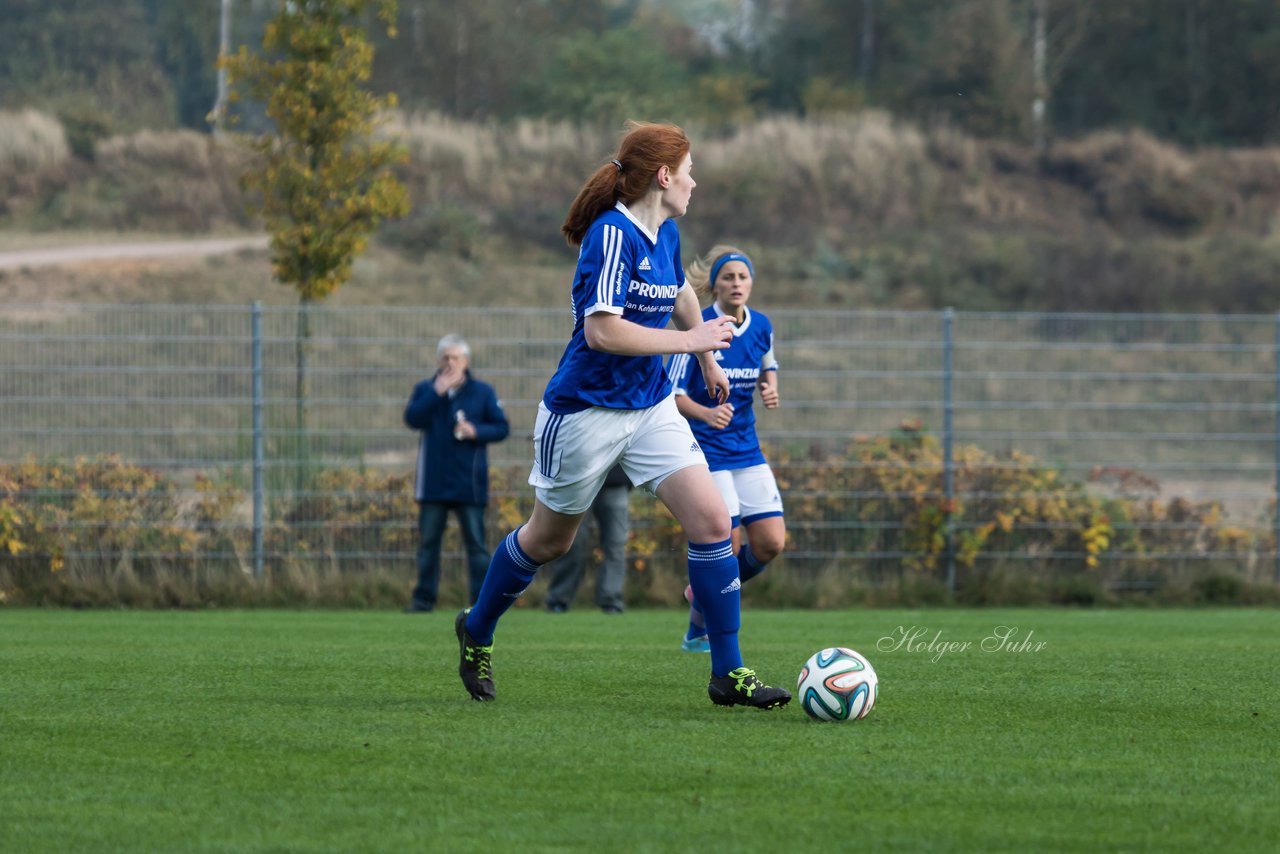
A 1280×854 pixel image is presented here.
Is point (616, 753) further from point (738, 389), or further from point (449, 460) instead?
point (449, 460)

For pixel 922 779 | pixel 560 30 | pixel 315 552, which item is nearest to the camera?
pixel 922 779

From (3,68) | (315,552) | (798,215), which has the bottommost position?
(315,552)

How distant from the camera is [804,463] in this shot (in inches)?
577

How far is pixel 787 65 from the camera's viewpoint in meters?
53.3

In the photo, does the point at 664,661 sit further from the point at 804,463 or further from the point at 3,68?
A: the point at 3,68

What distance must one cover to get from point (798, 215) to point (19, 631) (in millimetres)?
29998

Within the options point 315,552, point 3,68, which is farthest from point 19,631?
point 3,68

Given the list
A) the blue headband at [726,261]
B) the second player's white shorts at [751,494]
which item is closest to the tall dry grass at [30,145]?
the blue headband at [726,261]

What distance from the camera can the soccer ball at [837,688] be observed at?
19.7ft

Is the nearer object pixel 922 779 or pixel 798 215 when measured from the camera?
pixel 922 779

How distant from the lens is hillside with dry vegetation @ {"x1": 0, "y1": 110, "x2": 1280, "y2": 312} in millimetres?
33312

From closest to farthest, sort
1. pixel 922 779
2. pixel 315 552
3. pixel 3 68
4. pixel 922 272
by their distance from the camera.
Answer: pixel 922 779
pixel 315 552
pixel 922 272
pixel 3 68

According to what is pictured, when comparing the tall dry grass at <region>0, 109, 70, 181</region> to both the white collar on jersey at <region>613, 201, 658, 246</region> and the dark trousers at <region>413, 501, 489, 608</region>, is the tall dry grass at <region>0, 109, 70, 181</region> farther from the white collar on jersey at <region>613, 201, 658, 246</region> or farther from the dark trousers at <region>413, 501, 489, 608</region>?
the white collar on jersey at <region>613, 201, 658, 246</region>

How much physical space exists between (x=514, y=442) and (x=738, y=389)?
6.92 metres
